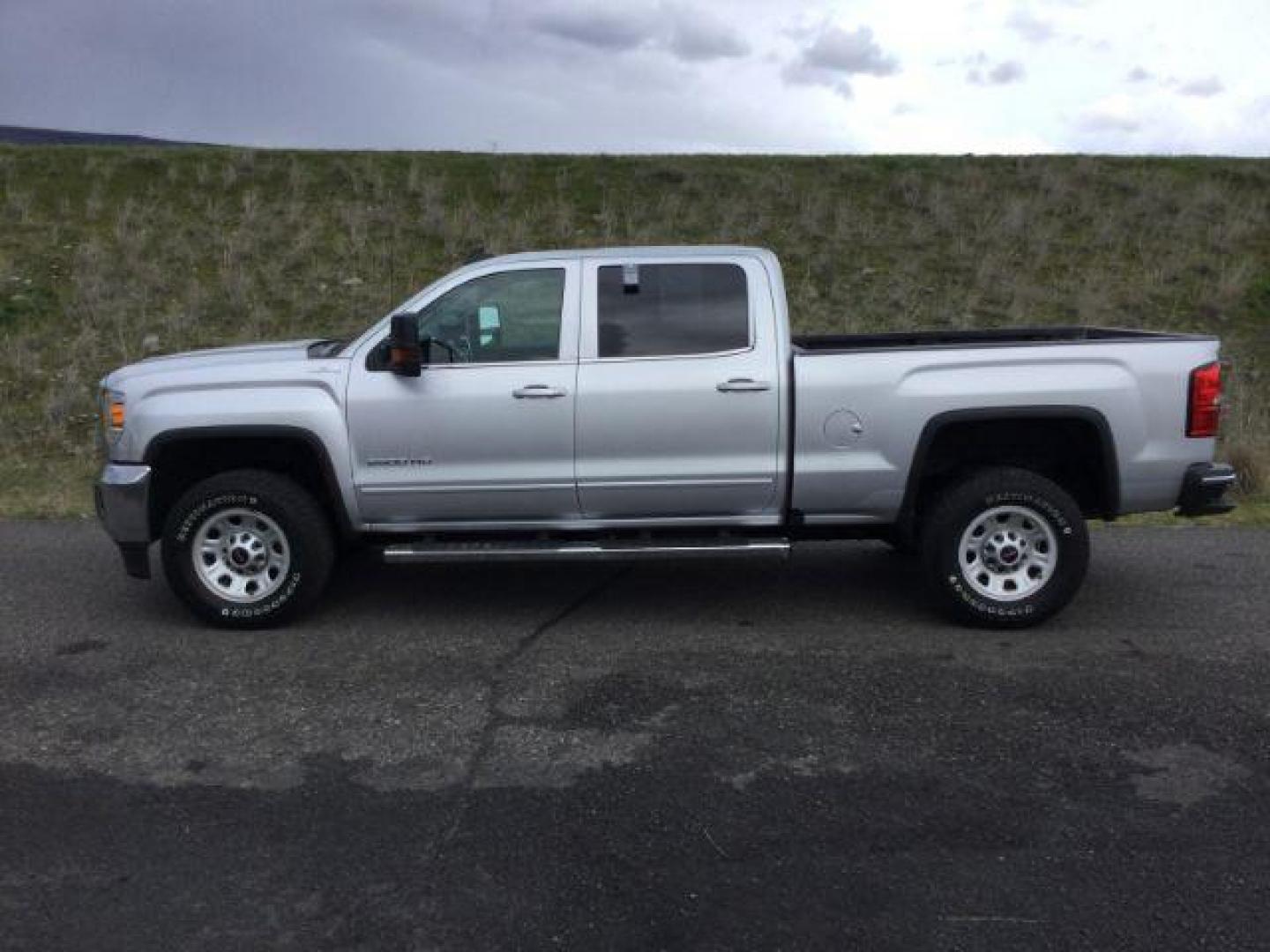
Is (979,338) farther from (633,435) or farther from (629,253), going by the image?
(633,435)

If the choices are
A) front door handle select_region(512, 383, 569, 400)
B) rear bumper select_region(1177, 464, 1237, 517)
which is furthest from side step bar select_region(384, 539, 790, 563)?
rear bumper select_region(1177, 464, 1237, 517)

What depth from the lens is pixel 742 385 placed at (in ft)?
20.6

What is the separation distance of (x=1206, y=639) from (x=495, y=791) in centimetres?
383

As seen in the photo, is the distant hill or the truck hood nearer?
the truck hood

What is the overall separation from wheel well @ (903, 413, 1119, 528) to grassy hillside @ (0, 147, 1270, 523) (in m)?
9.35

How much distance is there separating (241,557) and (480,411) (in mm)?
1487

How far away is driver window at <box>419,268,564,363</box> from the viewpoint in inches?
254

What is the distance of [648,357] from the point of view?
6398mm

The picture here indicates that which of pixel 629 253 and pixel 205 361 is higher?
pixel 629 253

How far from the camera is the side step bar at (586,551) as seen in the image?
6.32 m

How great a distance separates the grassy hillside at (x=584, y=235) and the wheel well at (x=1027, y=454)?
9.35 metres

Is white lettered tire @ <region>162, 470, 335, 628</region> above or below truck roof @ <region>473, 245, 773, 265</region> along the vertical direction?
below

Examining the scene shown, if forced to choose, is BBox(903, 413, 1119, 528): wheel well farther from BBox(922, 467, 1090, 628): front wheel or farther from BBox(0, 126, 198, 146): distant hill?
BBox(0, 126, 198, 146): distant hill

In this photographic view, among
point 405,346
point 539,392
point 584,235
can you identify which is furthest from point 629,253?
point 584,235
